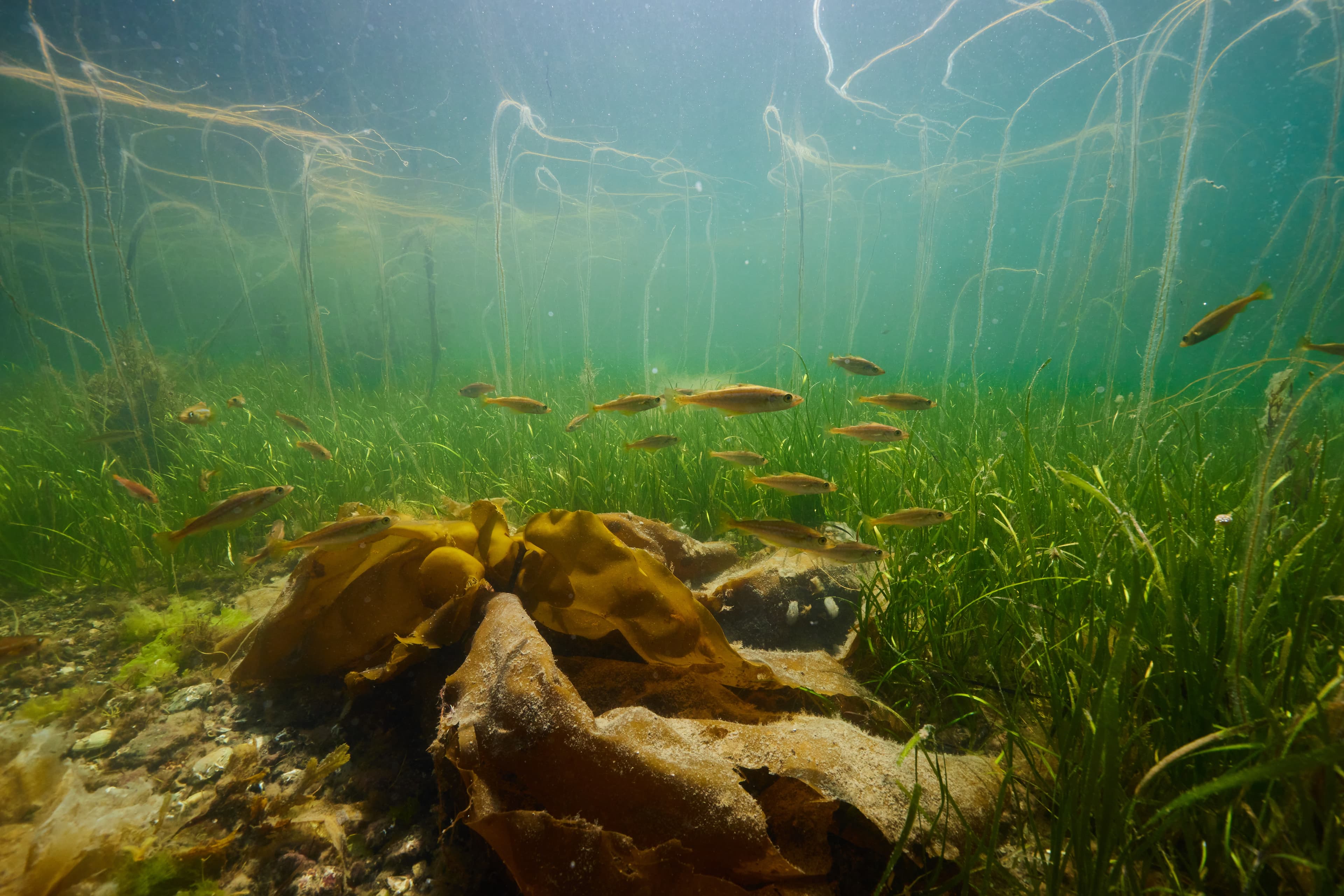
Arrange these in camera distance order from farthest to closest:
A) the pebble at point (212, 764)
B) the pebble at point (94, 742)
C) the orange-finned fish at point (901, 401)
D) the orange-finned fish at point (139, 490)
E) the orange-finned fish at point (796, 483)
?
the orange-finned fish at point (901, 401) < the orange-finned fish at point (139, 490) < the orange-finned fish at point (796, 483) < the pebble at point (94, 742) < the pebble at point (212, 764)

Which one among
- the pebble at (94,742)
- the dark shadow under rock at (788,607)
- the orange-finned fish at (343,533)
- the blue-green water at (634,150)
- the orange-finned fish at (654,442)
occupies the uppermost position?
the blue-green water at (634,150)

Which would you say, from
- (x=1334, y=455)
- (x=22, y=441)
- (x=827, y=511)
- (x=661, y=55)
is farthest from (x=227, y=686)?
(x=661, y=55)

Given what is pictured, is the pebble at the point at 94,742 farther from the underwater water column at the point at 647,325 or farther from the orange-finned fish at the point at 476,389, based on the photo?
the underwater water column at the point at 647,325

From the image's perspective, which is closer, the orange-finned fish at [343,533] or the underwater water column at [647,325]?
the orange-finned fish at [343,533]

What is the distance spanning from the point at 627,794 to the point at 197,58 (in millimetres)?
22682

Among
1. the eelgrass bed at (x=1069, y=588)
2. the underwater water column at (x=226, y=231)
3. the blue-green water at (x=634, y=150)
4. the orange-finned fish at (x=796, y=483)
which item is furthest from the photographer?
the underwater water column at (x=226, y=231)

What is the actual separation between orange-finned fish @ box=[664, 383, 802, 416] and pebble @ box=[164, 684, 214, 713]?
3.45 m

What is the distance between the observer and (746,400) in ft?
13.1

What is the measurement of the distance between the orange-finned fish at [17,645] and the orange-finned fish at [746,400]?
174 inches

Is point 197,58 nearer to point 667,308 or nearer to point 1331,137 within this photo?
point 1331,137

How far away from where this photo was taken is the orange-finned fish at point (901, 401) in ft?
15.9

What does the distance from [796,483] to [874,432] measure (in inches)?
45.4

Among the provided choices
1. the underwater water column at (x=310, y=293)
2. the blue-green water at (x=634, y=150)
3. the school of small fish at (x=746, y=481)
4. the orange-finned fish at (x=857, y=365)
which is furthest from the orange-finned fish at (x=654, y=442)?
the underwater water column at (x=310, y=293)

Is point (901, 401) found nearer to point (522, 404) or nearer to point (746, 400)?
point (746, 400)
